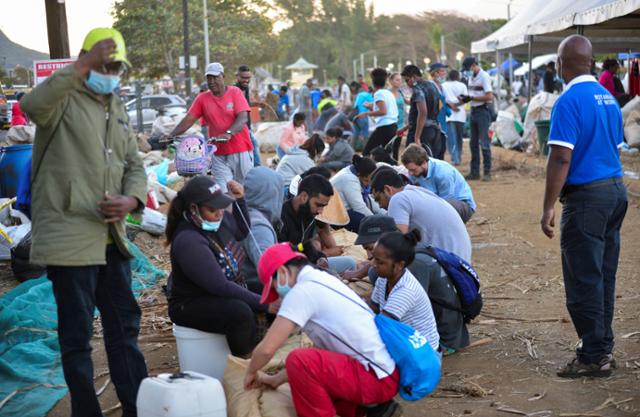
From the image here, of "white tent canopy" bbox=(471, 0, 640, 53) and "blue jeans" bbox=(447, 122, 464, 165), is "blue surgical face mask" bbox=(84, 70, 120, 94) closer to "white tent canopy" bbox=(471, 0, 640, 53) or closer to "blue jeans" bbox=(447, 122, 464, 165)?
"white tent canopy" bbox=(471, 0, 640, 53)

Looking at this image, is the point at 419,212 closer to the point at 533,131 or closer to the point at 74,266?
the point at 74,266

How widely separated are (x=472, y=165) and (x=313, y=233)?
9263 mm

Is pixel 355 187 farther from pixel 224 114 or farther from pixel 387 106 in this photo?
pixel 387 106

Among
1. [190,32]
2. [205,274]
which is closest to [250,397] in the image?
[205,274]

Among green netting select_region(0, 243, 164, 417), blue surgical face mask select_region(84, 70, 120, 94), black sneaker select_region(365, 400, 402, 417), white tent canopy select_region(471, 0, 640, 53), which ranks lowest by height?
green netting select_region(0, 243, 164, 417)

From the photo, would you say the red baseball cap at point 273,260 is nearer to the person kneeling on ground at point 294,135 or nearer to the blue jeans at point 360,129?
the person kneeling on ground at point 294,135

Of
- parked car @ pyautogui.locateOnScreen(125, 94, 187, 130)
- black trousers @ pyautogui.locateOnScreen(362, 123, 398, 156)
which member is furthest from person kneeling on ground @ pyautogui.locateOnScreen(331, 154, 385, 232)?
parked car @ pyautogui.locateOnScreen(125, 94, 187, 130)

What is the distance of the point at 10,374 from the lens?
233 inches

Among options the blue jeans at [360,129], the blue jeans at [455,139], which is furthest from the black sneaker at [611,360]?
the blue jeans at [360,129]

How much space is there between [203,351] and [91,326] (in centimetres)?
102

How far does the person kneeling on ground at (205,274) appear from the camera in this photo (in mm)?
5207

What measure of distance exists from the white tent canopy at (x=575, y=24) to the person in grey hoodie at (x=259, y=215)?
6829 mm

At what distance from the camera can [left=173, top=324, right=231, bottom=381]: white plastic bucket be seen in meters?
5.42

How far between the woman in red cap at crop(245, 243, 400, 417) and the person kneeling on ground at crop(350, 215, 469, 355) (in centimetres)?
135
